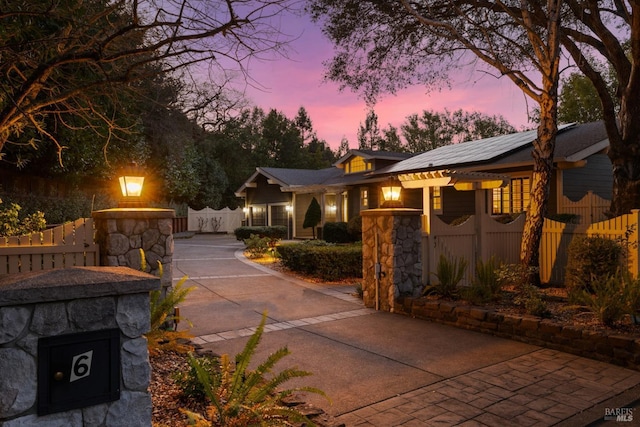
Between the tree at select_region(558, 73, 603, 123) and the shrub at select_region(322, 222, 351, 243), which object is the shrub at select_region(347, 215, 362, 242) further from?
the tree at select_region(558, 73, 603, 123)

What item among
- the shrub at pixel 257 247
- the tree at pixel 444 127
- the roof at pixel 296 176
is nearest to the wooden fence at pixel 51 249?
the shrub at pixel 257 247

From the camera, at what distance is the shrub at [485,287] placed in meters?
6.68

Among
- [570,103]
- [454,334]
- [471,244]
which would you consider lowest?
[454,334]

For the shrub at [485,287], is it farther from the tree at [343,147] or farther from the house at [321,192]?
the tree at [343,147]

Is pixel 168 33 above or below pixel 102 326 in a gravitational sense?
above

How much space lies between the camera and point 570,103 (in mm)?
28219

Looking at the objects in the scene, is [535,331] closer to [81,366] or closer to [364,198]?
[81,366]

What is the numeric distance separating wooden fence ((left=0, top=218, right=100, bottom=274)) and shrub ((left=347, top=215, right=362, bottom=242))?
13.3 m

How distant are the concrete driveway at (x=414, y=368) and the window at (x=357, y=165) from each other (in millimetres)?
14154

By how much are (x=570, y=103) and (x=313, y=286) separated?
26618mm

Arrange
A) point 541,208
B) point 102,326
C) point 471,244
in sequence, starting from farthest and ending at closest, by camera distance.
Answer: point 471,244
point 541,208
point 102,326

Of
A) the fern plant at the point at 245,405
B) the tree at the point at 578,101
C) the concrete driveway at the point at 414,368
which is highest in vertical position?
the tree at the point at 578,101

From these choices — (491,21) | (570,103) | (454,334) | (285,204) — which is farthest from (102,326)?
(570,103)

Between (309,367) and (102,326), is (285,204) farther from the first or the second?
(102,326)
